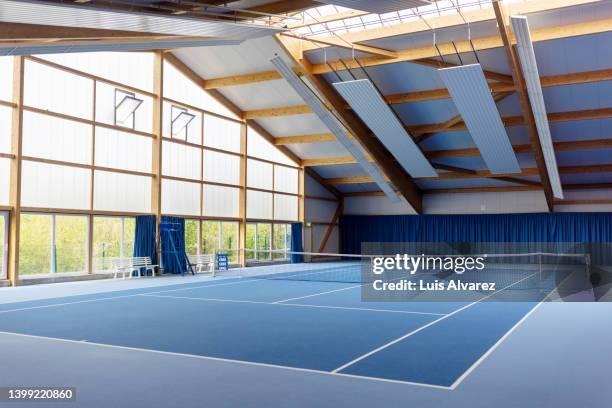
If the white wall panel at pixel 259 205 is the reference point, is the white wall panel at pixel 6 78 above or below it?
above

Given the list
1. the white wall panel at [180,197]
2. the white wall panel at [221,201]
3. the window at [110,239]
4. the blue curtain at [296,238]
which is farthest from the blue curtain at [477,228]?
the window at [110,239]

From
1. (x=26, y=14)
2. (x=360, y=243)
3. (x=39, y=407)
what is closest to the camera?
(x=39, y=407)

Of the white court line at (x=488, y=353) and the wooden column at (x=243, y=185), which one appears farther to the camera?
the wooden column at (x=243, y=185)

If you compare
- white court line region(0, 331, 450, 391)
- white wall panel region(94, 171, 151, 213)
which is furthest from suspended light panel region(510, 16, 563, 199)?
white wall panel region(94, 171, 151, 213)

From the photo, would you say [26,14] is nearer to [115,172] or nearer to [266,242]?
[115,172]

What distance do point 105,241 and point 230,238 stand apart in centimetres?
759

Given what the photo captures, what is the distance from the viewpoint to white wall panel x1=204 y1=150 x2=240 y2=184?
25891 millimetres

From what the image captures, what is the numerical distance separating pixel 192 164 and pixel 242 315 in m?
14.5

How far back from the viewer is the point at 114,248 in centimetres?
2123

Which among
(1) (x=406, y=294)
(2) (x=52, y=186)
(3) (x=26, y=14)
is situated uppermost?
(3) (x=26, y=14)

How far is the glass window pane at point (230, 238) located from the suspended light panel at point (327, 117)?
265 inches

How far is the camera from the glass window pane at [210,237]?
25.8 m

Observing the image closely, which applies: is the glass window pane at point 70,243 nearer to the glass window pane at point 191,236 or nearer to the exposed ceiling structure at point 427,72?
the glass window pane at point 191,236

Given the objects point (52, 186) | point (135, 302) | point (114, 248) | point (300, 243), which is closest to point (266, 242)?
point (300, 243)
